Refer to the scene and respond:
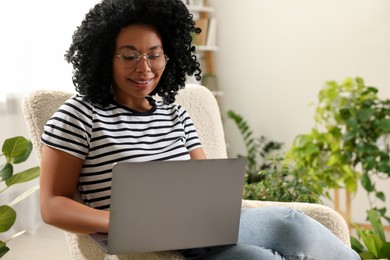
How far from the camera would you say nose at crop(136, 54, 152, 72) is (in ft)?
5.00

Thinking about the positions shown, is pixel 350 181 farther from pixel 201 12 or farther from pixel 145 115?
pixel 145 115

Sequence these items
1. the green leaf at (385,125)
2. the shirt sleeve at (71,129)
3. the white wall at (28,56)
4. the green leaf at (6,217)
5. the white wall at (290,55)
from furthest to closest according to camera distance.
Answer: the white wall at (290,55) < the green leaf at (385,125) < the white wall at (28,56) < the green leaf at (6,217) < the shirt sleeve at (71,129)

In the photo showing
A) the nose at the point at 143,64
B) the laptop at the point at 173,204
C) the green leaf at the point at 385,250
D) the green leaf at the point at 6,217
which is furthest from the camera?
the green leaf at the point at 385,250

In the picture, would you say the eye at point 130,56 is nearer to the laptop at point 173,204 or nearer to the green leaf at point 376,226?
the laptop at point 173,204

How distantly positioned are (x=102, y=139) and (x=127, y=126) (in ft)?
0.32

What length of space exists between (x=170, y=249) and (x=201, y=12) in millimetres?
3084

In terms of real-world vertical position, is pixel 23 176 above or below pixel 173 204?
below

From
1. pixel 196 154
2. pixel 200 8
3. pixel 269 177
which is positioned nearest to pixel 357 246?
pixel 269 177

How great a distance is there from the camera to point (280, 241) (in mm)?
1318

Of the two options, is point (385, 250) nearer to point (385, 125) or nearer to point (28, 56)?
point (385, 125)

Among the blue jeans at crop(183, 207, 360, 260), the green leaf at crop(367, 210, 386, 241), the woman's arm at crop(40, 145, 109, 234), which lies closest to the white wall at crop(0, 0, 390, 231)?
the green leaf at crop(367, 210, 386, 241)

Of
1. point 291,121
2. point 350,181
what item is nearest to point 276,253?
point 350,181

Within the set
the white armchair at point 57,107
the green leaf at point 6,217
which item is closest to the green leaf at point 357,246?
the white armchair at point 57,107

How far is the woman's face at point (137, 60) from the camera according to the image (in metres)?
1.53
